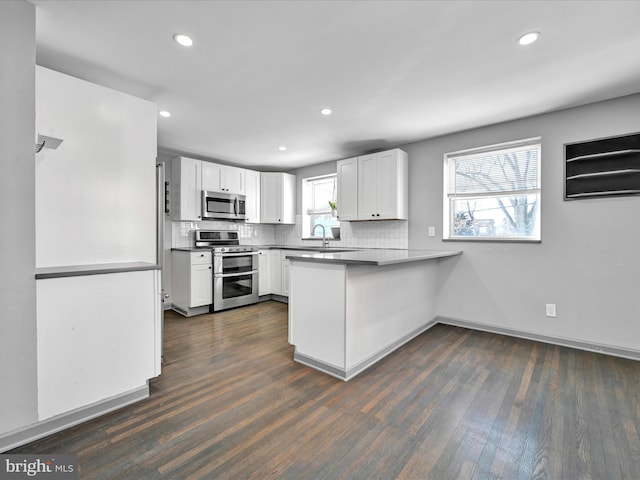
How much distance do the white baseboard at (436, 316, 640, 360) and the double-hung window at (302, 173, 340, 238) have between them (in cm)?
242

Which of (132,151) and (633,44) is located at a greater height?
(633,44)

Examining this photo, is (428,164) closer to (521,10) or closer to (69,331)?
(521,10)

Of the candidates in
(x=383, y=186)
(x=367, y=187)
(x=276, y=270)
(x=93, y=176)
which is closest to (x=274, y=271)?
(x=276, y=270)

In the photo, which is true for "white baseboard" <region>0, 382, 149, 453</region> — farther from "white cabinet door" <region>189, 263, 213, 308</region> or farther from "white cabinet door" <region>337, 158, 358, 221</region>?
"white cabinet door" <region>337, 158, 358, 221</region>

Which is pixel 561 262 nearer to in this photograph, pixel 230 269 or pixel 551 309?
pixel 551 309

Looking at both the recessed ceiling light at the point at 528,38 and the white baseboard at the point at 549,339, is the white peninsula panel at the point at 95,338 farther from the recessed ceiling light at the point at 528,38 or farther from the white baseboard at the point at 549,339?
the white baseboard at the point at 549,339

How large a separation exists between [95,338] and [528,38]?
3.36 m

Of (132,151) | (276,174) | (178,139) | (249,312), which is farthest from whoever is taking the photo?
(276,174)

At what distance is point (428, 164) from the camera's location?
4031mm

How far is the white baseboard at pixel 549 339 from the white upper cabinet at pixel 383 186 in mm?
1529

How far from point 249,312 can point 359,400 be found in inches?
108

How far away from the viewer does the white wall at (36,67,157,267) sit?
6.56 feet

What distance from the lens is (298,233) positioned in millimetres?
5699

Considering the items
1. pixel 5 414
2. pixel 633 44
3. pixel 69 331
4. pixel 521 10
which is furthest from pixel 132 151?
pixel 633 44
